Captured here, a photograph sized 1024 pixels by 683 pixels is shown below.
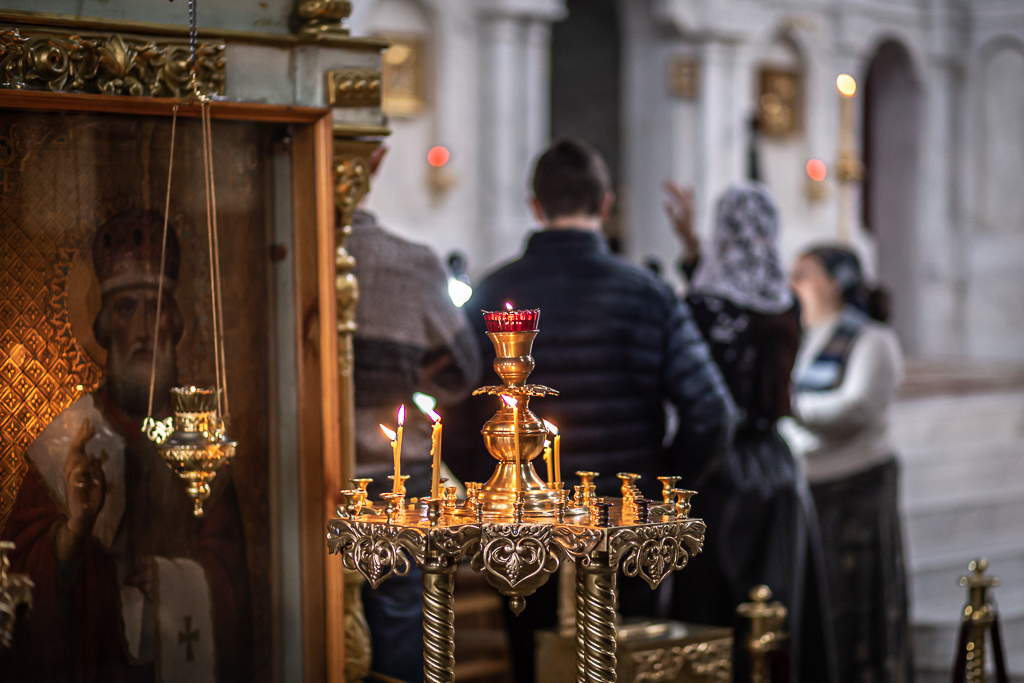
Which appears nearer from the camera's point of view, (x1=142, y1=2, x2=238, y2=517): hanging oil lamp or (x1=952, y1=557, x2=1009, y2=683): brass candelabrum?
(x1=142, y1=2, x2=238, y2=517): hanging oil lamp

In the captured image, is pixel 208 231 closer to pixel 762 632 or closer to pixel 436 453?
pixel 436 453

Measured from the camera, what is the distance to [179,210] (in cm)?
256

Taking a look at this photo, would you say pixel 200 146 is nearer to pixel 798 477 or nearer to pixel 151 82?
pixel 151 82

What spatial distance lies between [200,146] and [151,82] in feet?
0.54

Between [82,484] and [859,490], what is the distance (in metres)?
2.85

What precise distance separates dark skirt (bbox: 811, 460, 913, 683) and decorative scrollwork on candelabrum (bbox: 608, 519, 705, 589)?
257cm

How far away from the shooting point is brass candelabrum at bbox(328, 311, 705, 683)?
1.88m

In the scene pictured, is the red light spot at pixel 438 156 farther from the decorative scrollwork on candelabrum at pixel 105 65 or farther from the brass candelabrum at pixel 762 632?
the decorative scrollwork on candelabrum at pixel 105 65

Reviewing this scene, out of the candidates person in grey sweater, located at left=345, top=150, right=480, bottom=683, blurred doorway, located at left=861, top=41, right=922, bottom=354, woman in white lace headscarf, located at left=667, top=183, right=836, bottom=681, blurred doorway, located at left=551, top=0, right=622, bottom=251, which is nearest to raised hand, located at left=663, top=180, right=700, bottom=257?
woman in white lace headscarf, located at left=667, top=183, right=836, bottom=681

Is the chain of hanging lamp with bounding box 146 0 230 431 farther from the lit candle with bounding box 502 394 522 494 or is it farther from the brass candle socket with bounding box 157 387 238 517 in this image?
the lit candle with bounding box 502 394 522 494

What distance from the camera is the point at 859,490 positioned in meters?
4.43

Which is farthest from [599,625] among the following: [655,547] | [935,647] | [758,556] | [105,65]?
[935,647]

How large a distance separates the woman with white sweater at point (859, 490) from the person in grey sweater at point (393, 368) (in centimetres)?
183

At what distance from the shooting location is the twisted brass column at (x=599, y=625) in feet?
6.56
